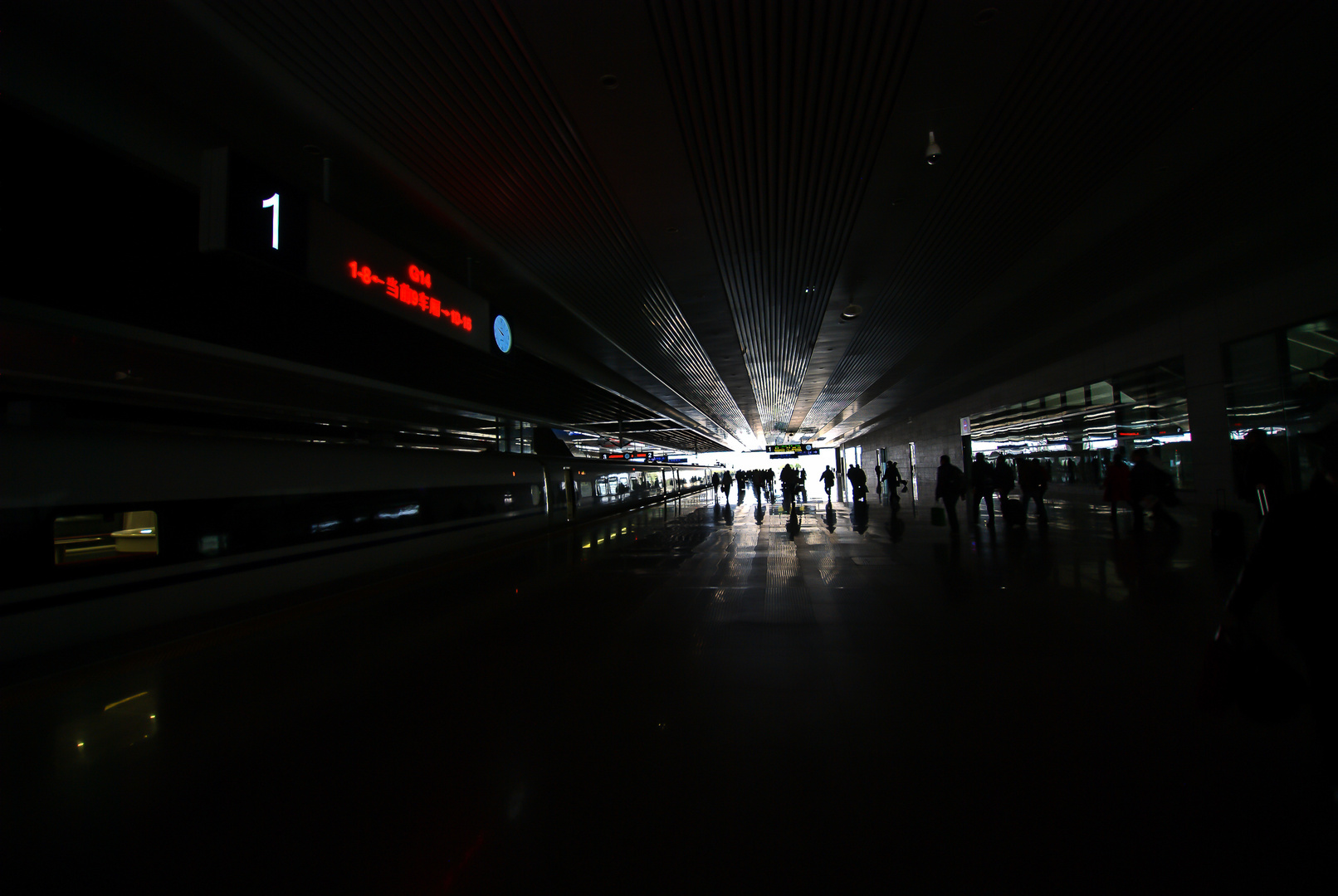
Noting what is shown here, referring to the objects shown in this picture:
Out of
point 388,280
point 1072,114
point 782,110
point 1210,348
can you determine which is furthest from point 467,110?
point 1210,348

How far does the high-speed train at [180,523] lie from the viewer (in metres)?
4.68

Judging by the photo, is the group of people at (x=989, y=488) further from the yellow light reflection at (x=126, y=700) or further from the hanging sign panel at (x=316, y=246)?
the yellow light reflection at (x=126, y=700)

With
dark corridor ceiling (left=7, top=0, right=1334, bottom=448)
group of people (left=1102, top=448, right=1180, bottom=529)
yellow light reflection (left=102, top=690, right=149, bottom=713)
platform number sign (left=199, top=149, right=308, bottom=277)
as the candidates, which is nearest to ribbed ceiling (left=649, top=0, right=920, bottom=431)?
dark corridor ceiling (left=7, top=0, right=1334, bottom=448)

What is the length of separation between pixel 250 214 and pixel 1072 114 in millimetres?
7773

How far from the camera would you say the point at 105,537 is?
205 inches

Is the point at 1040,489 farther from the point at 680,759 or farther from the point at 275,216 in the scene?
the point at 275,216

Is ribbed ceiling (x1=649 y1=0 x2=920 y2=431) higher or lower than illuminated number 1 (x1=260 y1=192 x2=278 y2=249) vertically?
higher

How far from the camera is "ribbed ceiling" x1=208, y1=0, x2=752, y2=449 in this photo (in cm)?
458

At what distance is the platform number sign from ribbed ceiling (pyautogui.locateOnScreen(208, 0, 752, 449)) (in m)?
1.13

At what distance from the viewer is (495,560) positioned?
1138 cm

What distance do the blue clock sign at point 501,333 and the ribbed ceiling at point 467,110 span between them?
127 centimetres

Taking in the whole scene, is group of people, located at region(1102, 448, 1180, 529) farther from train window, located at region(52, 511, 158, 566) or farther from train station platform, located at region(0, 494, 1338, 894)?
train window, located at region(52, 511, 158, 566)

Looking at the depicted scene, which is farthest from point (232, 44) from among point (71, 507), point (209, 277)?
point (71, 507)

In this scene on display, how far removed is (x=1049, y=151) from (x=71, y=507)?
10.3 m
